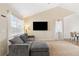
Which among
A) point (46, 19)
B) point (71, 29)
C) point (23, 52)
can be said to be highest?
point (46, 19)

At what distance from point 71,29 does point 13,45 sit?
4.17 m

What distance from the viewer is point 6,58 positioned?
2.40 m

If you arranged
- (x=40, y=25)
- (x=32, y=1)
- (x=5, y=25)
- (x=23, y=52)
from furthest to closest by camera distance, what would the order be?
(x=40, y=25) < (x=5, y=25) < (x=23, y=52) < (x=32, y=1)

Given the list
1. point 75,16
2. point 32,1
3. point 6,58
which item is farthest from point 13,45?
point 75,16

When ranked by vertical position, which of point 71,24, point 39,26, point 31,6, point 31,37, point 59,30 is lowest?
point 31,37

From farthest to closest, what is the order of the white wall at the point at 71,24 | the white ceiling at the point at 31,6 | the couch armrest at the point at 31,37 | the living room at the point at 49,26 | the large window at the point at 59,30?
the large window at the point at 59,30 < the white wall at the point at 71,24 < the couch armrest at the point at 31,37 < the living room at the point at 49,26 < the white ceiling at the point at 31,6

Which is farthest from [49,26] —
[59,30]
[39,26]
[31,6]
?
[31,6]

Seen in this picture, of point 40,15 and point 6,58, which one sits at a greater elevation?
point 40,15

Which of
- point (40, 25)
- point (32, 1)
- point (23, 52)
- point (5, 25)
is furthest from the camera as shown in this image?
point (40, 25)

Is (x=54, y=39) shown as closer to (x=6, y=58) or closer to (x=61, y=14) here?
(x=61, y=14)

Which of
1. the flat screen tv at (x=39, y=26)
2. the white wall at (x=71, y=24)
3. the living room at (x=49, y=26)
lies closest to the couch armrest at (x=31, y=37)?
the living room at (x=49, y=26)

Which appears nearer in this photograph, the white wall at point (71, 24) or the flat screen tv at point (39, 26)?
the flat screen tv at point (39, 26)

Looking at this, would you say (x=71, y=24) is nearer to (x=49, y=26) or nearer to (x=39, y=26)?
(x=49, y=26)

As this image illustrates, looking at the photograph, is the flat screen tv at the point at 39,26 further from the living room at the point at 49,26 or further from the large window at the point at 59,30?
the large window at the point at 59,30
